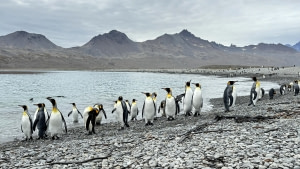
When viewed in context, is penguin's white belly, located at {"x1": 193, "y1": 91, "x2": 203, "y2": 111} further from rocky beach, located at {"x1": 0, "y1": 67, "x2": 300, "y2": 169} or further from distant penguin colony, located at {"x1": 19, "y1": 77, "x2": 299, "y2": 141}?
rocky beach, located at {"x1": 0, "y1": 67, "x2": 300, "y2": 169}

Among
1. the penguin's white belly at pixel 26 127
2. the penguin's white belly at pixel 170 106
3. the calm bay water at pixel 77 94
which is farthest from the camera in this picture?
the calm bay water at pixel 77 94

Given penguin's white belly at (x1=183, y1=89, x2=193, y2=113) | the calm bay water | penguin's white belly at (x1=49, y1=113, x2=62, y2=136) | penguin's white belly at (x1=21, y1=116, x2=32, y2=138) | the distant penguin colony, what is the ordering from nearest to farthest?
penguin's white belly at (x1=49, y1=113, x2=62, y2=136) < the distant penguin colony < penguin's white belly at (x1=21, y1=116, x2=32, y2=138) < penguin's white belly at (x1=183, y1=89, x2=193, y2=113) < the calm bay water

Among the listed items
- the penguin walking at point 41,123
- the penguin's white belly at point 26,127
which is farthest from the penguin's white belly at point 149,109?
the penguin's white belly at point 26,127

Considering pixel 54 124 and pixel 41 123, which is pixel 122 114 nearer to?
pixel 54 124

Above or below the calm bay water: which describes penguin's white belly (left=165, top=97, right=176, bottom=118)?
above

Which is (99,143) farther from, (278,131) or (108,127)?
(108,127)

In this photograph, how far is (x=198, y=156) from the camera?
5.41m

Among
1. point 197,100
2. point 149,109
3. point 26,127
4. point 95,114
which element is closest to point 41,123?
point 26,127

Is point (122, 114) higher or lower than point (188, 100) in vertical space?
lower

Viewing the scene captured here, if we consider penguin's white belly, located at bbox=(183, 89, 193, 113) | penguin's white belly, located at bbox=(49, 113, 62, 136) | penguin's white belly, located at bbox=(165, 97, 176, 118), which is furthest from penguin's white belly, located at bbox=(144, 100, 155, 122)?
penguin's white belly, located at bbox=(49, 113, 62, 136)

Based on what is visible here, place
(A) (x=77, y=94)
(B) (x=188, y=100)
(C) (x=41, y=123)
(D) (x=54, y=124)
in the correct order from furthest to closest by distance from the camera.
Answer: (A) (x=77, y=94)
(B) (x=188, y=100)
(C) (x=41, y=123)
(D) (x=54, y=124)

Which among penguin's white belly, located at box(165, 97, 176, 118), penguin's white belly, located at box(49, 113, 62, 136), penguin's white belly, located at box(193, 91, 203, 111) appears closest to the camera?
penguin's white belly, located at box(49, 113, 62, 136)

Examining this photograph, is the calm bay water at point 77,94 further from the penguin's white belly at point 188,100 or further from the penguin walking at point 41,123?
the penguin's white belly at point 188,100

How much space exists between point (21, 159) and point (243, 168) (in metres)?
4.76
